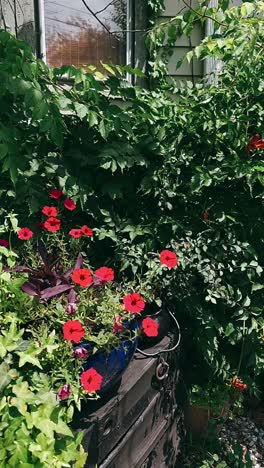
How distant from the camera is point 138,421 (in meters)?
1.92

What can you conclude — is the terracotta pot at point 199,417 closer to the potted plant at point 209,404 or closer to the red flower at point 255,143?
the potted plant at point 209,404

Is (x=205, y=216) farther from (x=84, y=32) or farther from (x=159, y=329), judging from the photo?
(x=84, y=32)

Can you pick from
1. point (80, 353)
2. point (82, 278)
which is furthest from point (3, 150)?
point (80, 353)

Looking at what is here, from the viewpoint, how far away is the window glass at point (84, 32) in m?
2.98

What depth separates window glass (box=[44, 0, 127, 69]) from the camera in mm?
2980

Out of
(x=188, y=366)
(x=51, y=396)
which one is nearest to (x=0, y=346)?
(x=51, y=396)

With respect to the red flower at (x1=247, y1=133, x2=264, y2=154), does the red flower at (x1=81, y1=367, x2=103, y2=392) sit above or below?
below

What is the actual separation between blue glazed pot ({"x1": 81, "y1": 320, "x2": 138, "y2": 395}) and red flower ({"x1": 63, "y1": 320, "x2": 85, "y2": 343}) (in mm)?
180

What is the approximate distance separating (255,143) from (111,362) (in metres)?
1.25

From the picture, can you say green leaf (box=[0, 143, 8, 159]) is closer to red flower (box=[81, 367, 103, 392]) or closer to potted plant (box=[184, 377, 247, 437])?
red flower (box=[81, 367, 103, 392])

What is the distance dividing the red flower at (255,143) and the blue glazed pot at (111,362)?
1049 mm

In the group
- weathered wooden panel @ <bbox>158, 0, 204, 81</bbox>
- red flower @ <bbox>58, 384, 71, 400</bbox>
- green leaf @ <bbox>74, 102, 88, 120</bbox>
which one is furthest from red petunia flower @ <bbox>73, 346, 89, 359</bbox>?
weathered wooden panel @ <bbox>158, 0, 204, 81</bbox>

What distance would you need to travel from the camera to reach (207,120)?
2.32 meters

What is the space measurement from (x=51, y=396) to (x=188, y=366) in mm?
1351
